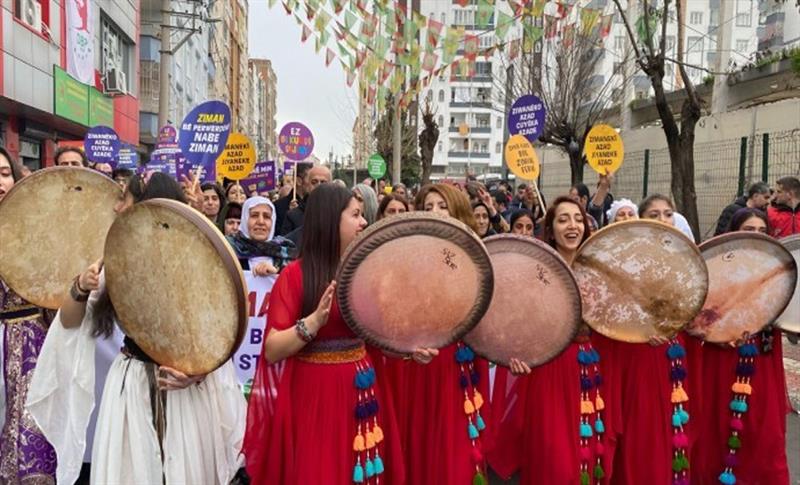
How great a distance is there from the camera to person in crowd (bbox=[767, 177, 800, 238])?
6863 millimetres

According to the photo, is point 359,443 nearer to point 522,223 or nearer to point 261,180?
point 522,223

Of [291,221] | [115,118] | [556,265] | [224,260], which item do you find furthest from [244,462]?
[115,118]

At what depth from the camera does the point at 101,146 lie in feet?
41.3

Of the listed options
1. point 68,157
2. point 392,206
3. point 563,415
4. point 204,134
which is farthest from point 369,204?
point 204,134

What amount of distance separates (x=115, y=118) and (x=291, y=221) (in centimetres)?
1896

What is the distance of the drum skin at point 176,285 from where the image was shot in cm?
233

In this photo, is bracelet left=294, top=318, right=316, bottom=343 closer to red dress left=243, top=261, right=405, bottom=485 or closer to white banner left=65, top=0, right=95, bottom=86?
red dress left=243, top=261, right=405, bottom=485

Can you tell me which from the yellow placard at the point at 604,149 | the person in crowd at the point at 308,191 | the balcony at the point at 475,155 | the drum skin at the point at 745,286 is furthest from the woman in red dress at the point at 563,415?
the balcony at the point at 475,155

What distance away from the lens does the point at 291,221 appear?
20.9ft

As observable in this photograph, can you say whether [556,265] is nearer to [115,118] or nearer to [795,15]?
[115,118]

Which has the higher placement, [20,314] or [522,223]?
[522,223]

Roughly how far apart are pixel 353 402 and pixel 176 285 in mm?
854

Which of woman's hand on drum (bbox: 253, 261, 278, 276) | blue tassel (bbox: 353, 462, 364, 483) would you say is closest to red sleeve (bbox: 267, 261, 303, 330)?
blue tassel (bbox: 353, 462, 364, 483)

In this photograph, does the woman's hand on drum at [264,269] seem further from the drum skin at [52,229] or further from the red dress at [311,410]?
the red dress at [311,410]
